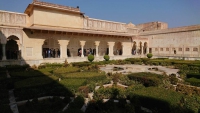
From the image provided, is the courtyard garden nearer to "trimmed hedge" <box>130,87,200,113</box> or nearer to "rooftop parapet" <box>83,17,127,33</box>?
"trimmed hedge" <box>130,87,200,113</box>

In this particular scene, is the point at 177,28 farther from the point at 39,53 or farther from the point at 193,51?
the point at 39,53

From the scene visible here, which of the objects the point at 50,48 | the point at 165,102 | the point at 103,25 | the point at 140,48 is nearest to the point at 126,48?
the point at 103,25

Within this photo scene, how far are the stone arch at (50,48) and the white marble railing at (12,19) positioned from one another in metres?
3.68

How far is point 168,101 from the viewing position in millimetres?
5227

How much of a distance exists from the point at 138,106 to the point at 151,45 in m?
28.5

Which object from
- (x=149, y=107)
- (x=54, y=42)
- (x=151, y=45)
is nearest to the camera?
(x=149, y=107)

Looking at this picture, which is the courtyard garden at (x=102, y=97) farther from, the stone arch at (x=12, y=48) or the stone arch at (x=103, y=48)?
the stone arch at (x=103, y=48)

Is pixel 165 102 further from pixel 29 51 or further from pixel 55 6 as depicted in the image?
pixel 55 6

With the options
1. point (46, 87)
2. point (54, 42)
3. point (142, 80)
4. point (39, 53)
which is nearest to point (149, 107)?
point (142, 80)

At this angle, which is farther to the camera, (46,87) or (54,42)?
(54,42)

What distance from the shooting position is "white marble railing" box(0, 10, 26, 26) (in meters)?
17.2

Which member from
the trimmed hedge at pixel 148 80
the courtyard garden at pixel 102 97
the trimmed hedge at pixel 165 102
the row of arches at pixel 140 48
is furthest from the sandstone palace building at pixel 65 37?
the trimmed hedge at pixel 165 102

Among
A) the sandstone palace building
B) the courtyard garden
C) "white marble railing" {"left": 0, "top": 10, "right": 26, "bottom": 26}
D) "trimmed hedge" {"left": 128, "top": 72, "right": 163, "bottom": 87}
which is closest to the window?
the sandstone palace building

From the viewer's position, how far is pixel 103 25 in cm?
2494
